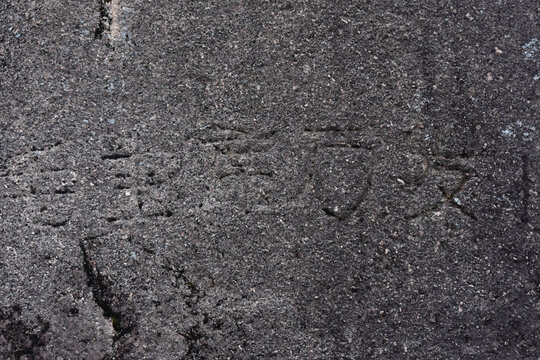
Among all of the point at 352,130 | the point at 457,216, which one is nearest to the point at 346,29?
the point at 352,130

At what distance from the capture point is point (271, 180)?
1.67 m

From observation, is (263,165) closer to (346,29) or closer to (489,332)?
(346,29)

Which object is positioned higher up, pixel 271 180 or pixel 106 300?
pixel 271 180

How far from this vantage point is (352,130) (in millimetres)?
1677

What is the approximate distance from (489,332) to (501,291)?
167mm

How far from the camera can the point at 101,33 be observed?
1.72 m

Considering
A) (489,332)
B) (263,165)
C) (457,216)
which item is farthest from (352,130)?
(489,332)

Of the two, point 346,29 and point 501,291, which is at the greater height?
point 346,29

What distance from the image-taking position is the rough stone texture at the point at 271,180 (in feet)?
5.32

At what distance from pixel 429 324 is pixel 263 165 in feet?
2.97

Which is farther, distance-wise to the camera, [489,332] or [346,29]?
[346,29]

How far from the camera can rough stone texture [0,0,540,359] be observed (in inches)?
63.9

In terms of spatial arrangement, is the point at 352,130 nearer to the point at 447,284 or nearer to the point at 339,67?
the point at 339,67

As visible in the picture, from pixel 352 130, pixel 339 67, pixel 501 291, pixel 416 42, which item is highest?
pixel 416 42
